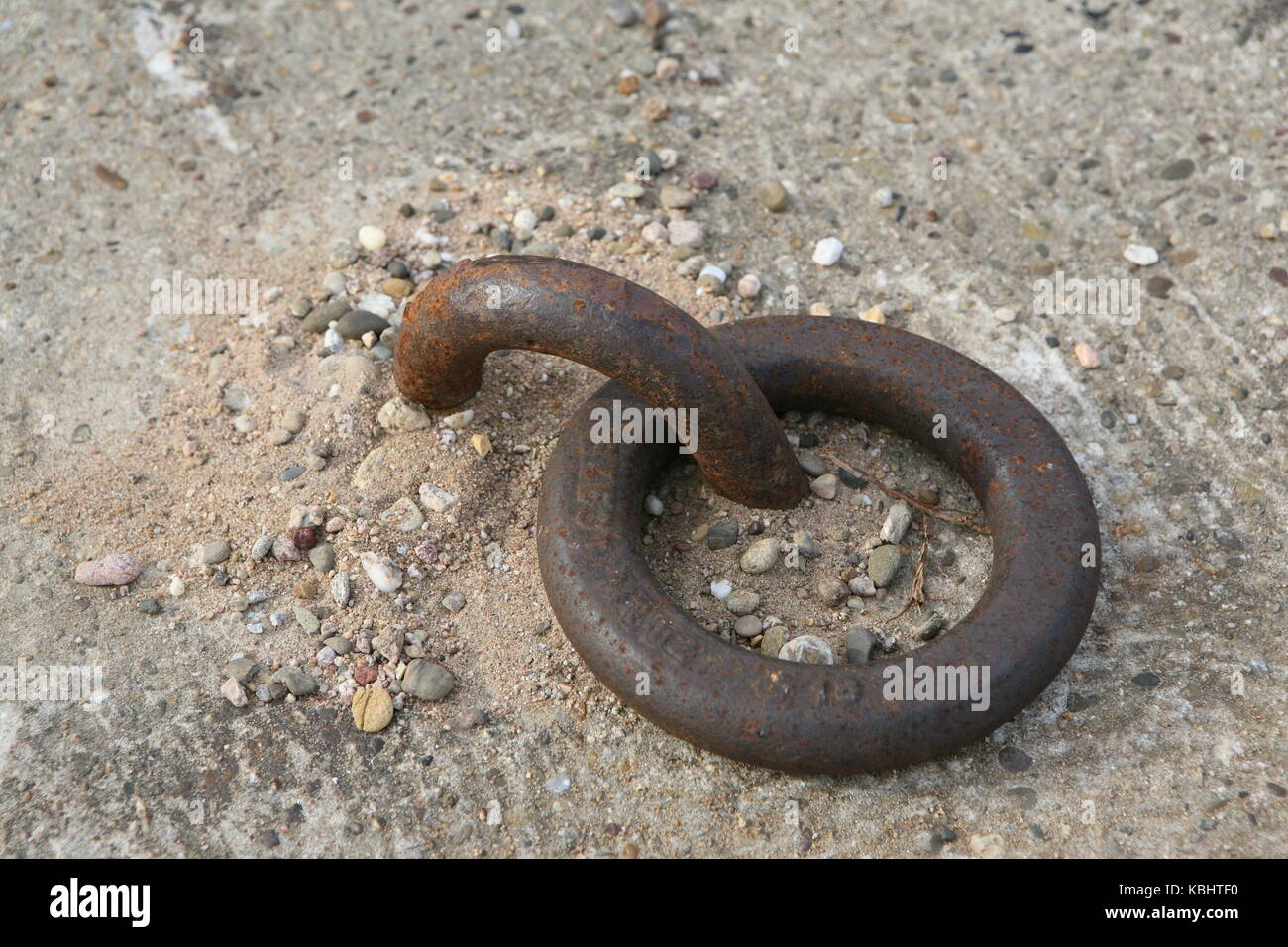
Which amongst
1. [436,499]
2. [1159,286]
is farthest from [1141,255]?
[436,499]

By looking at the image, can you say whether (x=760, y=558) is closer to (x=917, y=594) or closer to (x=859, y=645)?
(x=859, y=645)

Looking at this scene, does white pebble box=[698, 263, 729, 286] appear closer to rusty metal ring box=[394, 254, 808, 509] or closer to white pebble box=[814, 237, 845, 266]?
white pebble box=[814, 237, 845, 266]

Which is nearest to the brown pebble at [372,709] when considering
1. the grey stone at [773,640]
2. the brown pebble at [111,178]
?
the grey stone at [773,640]

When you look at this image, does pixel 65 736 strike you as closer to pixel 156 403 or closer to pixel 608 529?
pixel 156 403

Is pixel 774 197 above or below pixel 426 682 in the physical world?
above

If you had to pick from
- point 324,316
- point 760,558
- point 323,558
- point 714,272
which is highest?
point 714,272

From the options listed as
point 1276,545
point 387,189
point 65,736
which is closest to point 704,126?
point 387,189

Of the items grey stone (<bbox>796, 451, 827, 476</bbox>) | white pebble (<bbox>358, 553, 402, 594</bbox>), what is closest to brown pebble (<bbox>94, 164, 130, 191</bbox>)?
white pebble (<bbox>358, 553, 402, 594</bbox>)
